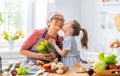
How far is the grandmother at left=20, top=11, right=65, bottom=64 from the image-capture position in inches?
114

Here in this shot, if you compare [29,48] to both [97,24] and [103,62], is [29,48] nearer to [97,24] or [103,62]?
[103,62]

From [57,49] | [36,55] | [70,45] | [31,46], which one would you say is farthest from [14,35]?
[70,45]

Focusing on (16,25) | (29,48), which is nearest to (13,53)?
(16,25)

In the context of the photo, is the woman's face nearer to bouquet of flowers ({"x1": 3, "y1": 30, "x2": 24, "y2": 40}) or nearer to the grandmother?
the grandmother

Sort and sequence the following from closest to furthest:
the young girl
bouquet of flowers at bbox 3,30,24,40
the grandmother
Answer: the young girl
the grandmother
bouquet of flowers at bbox 3,30,24,40

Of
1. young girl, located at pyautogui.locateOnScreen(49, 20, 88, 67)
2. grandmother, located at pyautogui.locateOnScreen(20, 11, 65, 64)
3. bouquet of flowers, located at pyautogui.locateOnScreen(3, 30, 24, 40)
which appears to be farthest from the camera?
bouquet of flowers, located at pyautogui.locateOnScreen(3, 30, 24, 40)

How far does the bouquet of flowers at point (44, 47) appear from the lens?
279cm

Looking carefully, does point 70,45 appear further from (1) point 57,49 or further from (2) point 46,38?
(2) point 46,38

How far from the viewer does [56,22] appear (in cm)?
292

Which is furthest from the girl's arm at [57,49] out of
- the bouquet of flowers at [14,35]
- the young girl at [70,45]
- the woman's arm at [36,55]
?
the bouquet of flowers at [14,35]

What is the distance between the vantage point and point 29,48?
9.95ft

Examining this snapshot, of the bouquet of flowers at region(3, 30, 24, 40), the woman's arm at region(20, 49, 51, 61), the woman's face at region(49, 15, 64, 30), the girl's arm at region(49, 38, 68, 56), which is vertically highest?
the woman's face at region(49, 15, 64, 30)

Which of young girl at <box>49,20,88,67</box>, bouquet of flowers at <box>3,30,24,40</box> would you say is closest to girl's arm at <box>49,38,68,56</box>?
young girl at <box>49,20,88,67</box>

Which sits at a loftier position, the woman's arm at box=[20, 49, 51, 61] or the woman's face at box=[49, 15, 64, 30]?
the woman's face at box=[49, 15, 64, 30]
